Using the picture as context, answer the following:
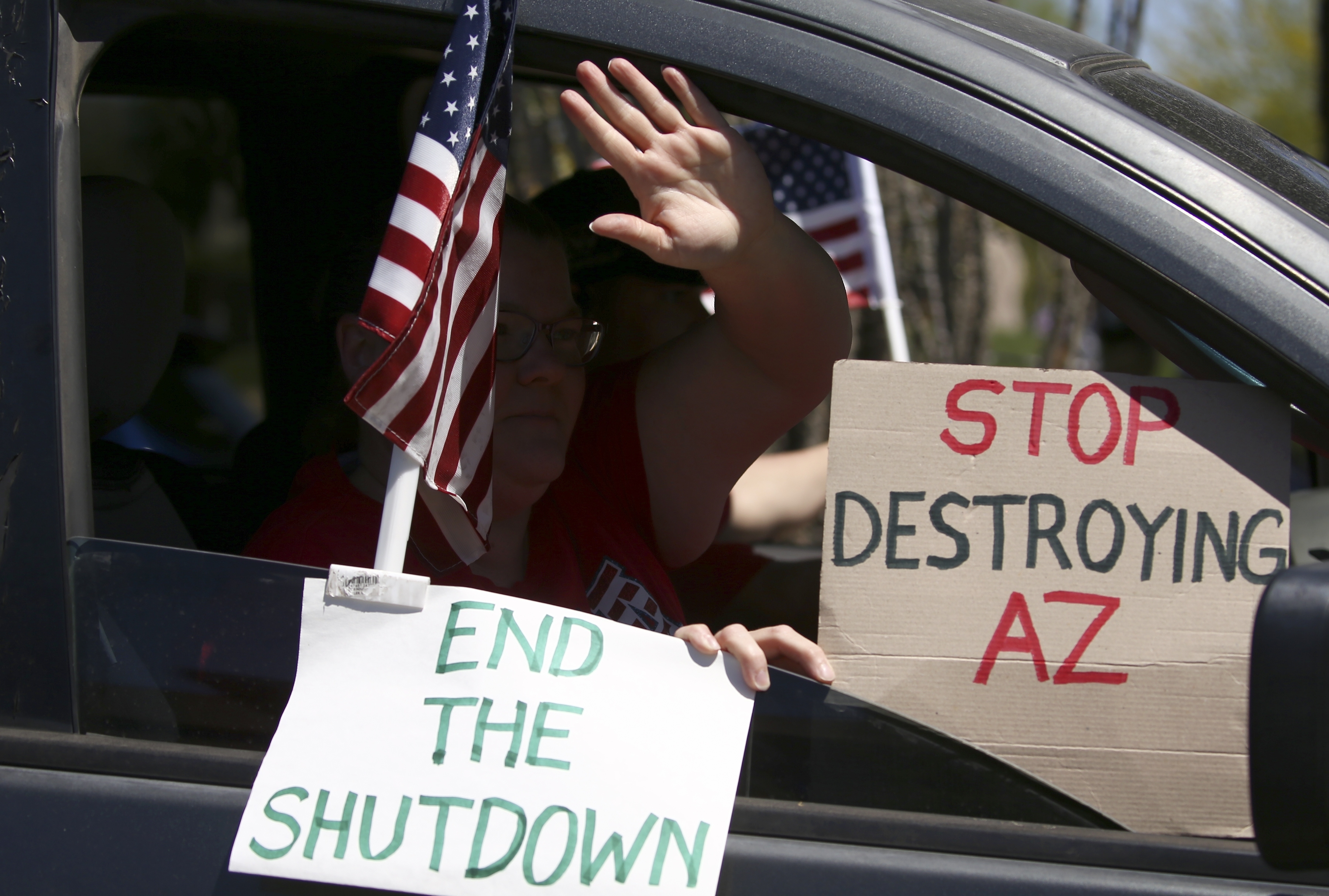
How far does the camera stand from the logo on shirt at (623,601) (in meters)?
1.64

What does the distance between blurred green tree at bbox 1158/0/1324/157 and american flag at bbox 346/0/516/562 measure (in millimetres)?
17320

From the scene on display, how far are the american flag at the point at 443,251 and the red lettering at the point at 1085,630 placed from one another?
65cm

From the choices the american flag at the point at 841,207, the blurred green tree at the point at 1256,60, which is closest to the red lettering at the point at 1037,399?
the american flag at the point at 841,207

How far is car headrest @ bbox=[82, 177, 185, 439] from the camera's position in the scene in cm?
148

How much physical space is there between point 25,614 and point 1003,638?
982 mm

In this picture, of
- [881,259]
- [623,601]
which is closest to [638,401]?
[623,601]

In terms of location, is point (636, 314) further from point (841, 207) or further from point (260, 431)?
point (841, 207)

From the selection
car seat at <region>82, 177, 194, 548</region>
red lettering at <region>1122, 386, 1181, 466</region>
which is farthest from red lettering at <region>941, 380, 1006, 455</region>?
car seat at <region>82, 177, 194, 548</region>

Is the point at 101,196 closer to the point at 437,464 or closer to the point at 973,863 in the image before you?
the point at 437,464

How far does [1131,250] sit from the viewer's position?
1122 millimetres

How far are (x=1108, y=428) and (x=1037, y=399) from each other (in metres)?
0.07

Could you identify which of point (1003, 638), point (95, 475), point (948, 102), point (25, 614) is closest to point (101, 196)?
point (95, 475)

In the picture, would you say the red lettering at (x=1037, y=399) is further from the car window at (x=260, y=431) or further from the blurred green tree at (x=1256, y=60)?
the blurred green tree at (x=1256, y=60)

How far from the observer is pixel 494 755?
3.69ft
